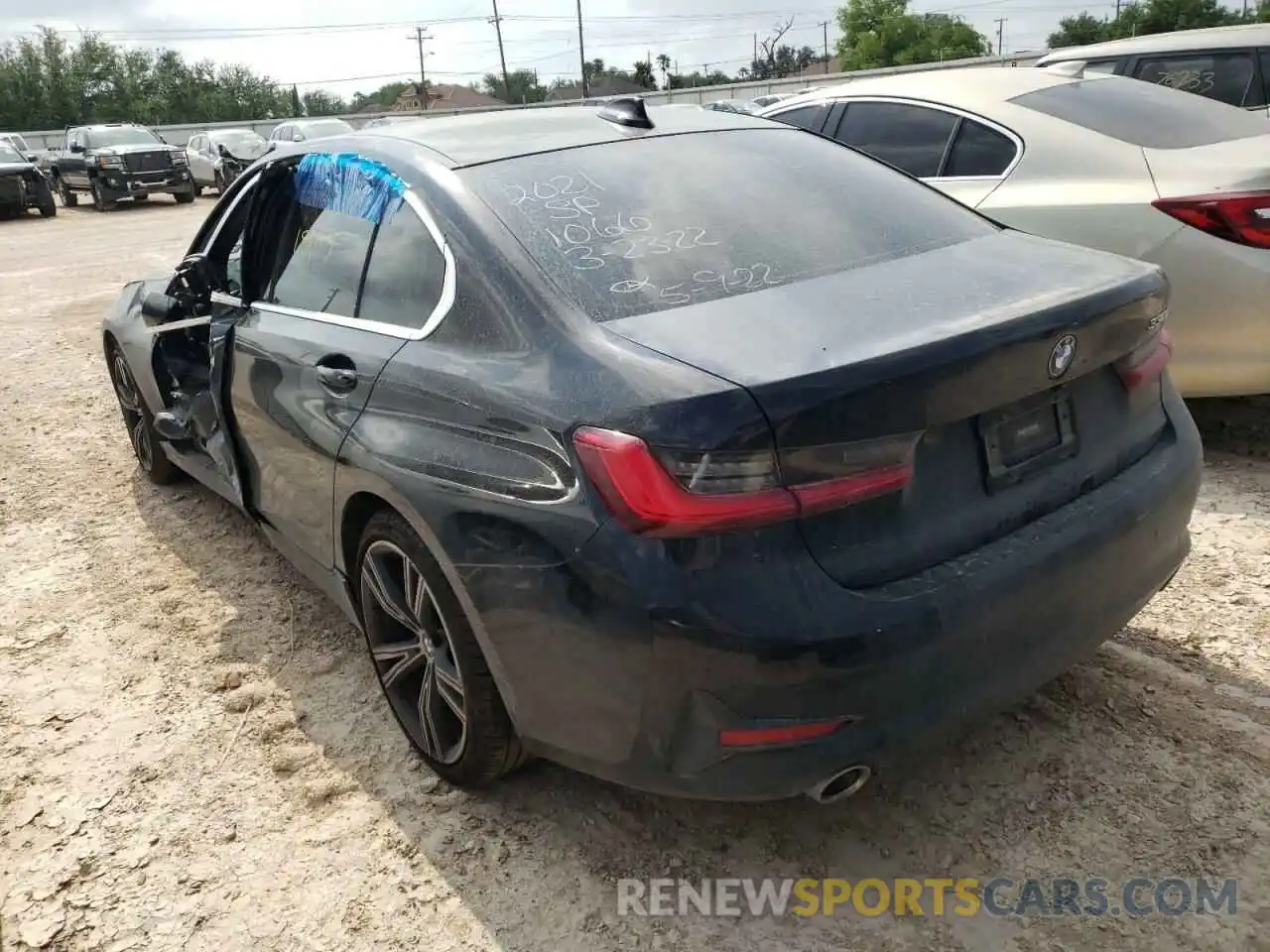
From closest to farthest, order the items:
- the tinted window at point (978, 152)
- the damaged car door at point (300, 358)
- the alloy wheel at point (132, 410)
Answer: the damaged car door at point (300, 358), the tinted window at point (978, 152), the alloy wheel at point (132, 410)

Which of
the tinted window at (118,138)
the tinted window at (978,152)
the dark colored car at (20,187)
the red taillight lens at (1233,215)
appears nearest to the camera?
the red taillight lens at (1233,215)

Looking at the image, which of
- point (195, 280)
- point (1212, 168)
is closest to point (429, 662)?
point (195, 280)

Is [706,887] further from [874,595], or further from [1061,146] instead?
[1061,146]

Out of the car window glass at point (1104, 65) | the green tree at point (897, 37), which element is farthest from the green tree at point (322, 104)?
the car window glass at point (1104, 65)

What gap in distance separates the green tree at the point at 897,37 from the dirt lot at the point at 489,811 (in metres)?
82.3

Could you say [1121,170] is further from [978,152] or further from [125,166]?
[125,166]

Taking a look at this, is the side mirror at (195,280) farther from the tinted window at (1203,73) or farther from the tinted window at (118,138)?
the tinted window at (118,138)

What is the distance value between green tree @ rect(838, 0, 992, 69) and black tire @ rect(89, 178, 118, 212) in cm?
6610

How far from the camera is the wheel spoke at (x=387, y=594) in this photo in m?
2.73

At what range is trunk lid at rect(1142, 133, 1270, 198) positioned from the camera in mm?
3932

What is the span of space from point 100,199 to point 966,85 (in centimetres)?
2365

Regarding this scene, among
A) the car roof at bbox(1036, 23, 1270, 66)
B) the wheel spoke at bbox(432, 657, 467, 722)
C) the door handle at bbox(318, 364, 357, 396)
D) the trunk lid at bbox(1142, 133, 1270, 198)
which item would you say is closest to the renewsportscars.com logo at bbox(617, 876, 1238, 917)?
the wheel spoke at bbox(432, 657, 467, 722)

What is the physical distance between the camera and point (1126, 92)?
4887mm

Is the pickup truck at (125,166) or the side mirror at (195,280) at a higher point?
the pickup truck at (125,166)
